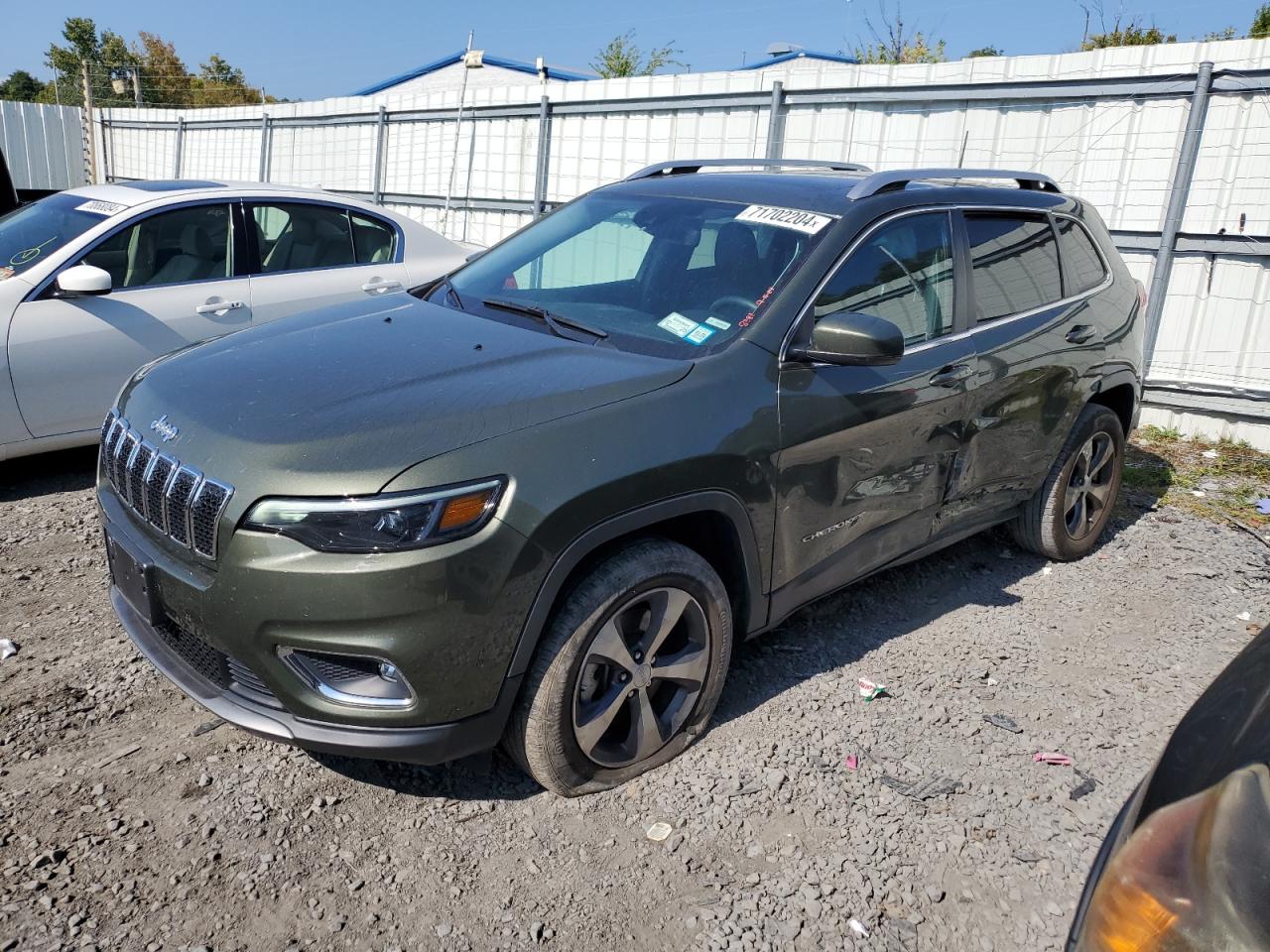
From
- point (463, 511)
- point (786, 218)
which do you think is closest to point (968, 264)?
point (786, 218)

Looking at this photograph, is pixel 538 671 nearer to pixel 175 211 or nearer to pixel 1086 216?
pixel 1086 216

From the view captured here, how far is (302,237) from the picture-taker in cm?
614

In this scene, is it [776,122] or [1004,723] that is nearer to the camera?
[1004,723]

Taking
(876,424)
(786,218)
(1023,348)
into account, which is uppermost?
(786,218)

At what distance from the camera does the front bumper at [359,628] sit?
2.44m

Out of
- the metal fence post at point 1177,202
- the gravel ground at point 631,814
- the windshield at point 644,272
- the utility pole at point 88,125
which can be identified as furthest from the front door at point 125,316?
the utility pole at point 88,125

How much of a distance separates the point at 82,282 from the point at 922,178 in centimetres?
419

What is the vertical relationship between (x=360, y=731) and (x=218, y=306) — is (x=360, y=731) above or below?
below

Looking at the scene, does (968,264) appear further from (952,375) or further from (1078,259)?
(1078,259)

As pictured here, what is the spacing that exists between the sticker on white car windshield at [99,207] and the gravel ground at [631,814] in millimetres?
2417

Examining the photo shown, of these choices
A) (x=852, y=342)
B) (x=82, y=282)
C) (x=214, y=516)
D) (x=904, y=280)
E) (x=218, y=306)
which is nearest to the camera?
(x=214, y=516)

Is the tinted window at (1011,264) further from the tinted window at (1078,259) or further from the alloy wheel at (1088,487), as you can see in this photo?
the alloy wheel at (1088,487)

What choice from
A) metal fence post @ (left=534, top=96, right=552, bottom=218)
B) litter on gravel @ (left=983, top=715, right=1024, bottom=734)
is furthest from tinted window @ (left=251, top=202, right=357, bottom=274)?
litter on gravel @ (left=983, top=715, right=1024, bottom=734)

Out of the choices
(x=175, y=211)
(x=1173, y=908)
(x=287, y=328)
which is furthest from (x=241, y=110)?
(x=1173, y=908)
